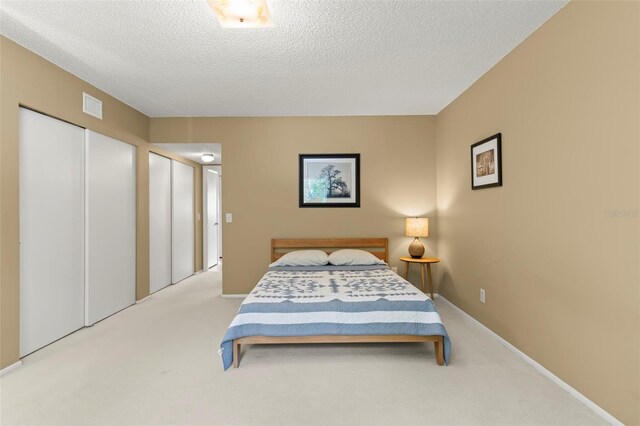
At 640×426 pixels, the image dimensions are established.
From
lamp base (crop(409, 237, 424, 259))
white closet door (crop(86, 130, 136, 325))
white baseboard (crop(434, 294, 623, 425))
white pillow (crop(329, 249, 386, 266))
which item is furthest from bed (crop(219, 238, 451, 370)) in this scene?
white closet door (crop(86, 130, 136, 325))

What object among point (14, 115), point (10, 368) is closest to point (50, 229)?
point (14, 115)

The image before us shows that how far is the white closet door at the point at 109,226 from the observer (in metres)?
3.19

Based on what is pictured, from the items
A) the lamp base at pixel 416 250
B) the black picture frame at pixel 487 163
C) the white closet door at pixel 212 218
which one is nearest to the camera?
the black picture frame at pixel 487 163

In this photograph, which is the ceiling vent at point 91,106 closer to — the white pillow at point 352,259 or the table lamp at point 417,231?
the white pillow at point 352,259

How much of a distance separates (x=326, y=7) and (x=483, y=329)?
316 cm

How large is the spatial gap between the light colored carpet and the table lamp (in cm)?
117

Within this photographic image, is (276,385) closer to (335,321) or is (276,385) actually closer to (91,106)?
(335,321)

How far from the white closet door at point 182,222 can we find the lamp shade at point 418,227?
380 centimetres

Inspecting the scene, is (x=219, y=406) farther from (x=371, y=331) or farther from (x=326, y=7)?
(x=326, y=7)

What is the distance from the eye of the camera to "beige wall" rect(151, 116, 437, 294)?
4164 mm

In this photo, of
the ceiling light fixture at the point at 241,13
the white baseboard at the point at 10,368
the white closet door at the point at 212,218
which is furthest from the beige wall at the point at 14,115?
the white closet door at the point at 212,218

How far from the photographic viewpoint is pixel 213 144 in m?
4.30

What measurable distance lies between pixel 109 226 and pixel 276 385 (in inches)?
110

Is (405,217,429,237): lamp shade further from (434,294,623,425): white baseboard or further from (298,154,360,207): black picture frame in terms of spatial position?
(434,294,623,425): white baseboard
